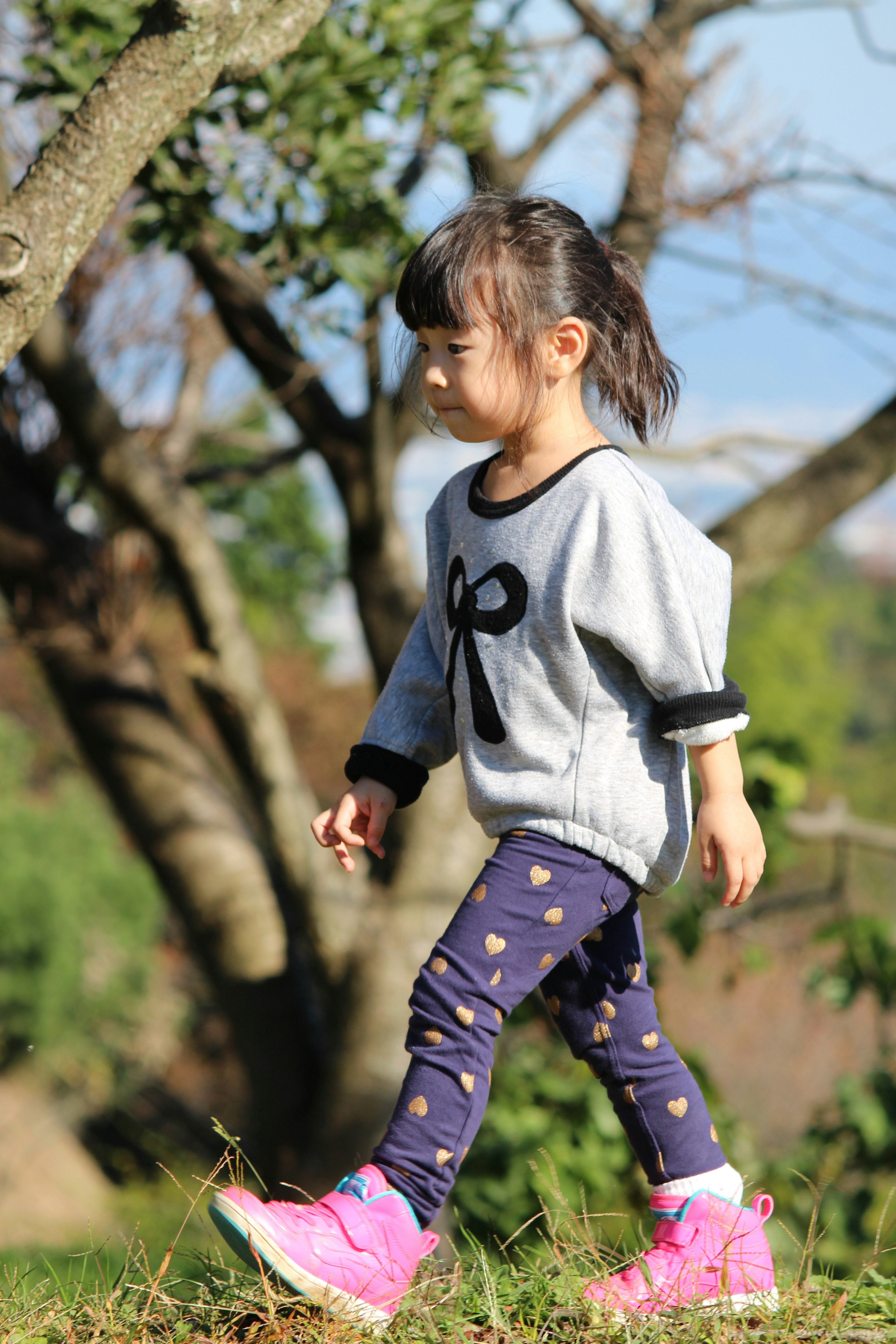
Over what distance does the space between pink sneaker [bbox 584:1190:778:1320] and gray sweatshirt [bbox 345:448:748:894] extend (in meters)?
0.44

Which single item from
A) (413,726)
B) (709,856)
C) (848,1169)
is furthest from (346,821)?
(848,1169)

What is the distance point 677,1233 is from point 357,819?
28.3 inches

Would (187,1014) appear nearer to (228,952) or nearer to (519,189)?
(228,952)

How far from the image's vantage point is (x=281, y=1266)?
1330 mm

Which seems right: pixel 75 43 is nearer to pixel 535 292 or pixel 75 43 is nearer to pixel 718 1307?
pixel 535 292

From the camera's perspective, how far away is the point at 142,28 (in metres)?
1.67

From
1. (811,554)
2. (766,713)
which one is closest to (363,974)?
(766,713)

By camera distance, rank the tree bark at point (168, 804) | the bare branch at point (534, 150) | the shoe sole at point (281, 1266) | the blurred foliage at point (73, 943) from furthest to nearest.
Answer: the blurred foliage at point (73, 943) < the tree bark at point (168, 804) < the bare branch at point (534, 150) < the shoe sole at point (281, 1266)

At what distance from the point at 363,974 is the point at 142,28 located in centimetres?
258

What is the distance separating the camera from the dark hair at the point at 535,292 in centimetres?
152

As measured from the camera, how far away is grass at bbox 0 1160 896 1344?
139 centimetres

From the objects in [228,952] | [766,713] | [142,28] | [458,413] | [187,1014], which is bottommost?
[766,713]

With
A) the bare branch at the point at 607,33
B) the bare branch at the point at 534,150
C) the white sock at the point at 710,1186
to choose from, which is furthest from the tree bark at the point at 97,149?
the bare branch at the point at 607,33

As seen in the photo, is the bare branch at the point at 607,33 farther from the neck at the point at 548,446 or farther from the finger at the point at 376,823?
the finger at the point at 376,823
